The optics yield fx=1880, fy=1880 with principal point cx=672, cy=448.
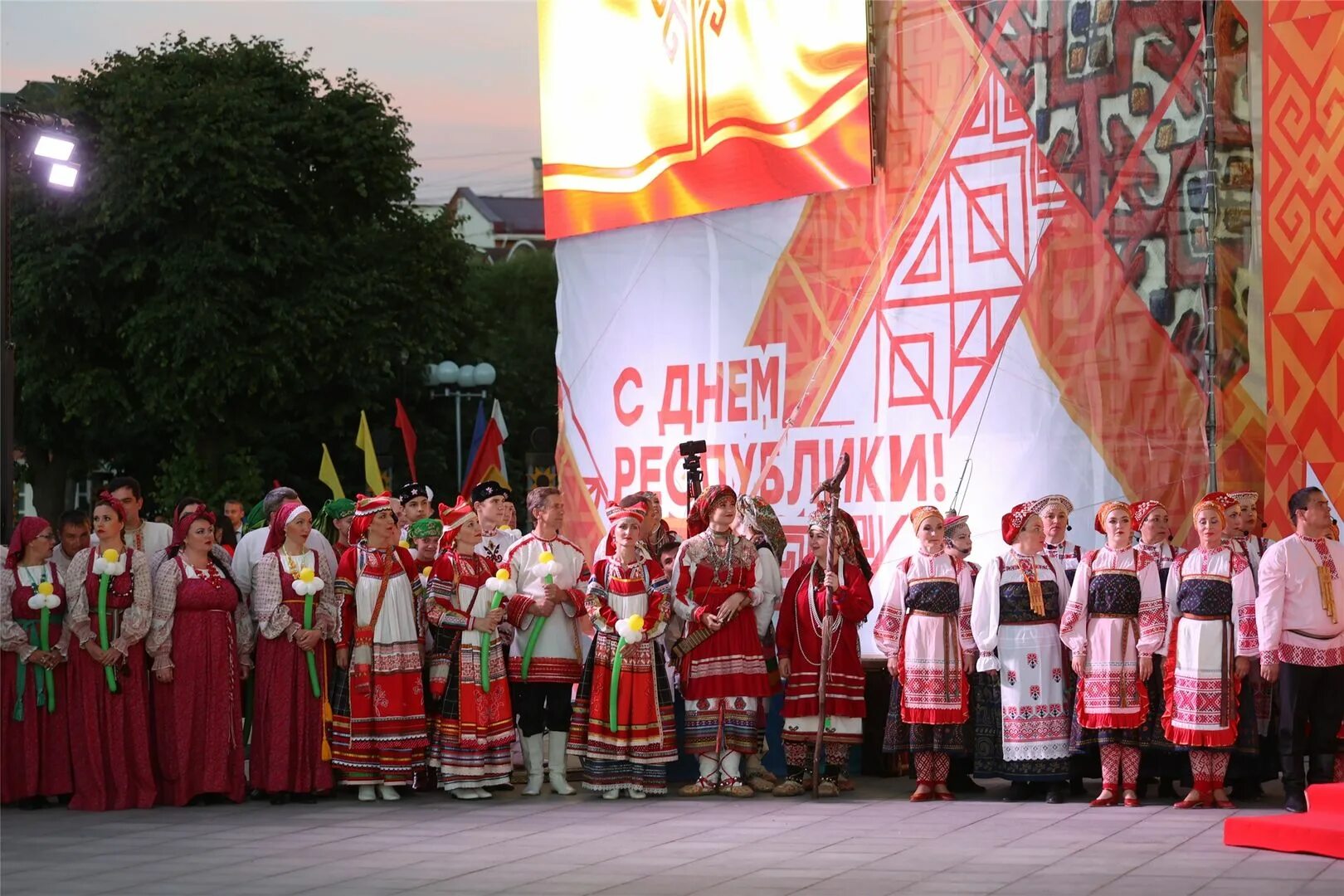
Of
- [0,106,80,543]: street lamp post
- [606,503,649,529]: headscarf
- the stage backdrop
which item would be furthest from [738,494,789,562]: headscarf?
[0,106,80,543]: street lamp post

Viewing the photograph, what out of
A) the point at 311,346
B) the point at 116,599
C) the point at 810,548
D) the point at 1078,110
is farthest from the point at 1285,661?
the point at 311,346

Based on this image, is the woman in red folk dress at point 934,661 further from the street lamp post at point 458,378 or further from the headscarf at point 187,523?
the street lamp post at point 458,378

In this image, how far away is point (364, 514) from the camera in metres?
8.91

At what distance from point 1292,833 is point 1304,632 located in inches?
44.0

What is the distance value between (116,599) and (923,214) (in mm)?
4620

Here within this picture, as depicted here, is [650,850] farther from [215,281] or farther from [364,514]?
[215,281]

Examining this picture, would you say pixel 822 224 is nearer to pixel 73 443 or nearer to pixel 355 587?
pixel 355 587

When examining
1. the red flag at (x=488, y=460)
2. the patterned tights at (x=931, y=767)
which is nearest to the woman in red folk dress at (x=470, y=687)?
the patterned tights at (x=931, y=767)

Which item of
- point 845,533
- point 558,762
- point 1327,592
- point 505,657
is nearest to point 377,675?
point 505,657

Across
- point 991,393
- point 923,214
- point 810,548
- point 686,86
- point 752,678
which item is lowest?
point 752,678

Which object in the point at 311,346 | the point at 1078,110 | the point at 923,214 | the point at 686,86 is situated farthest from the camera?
the point at 311,346

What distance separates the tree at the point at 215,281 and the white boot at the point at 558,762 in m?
14.1

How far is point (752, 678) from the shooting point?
8.74 m

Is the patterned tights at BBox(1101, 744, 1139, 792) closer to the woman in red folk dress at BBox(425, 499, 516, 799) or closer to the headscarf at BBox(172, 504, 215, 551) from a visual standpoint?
the woman in red folk dress at BBox(425, 499, 516, 799)
